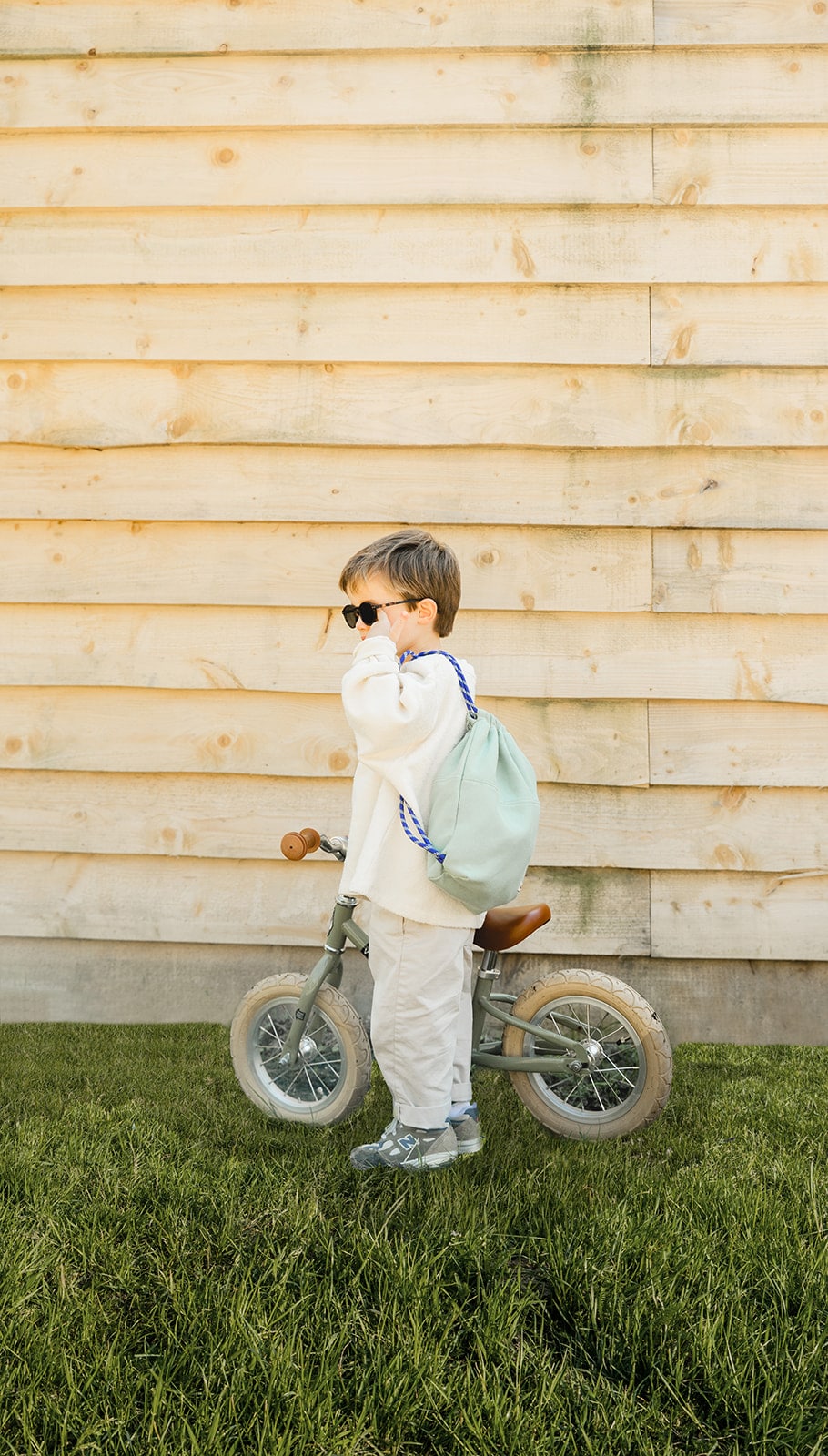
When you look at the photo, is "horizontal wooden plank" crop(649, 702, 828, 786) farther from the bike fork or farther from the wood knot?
the bike fork

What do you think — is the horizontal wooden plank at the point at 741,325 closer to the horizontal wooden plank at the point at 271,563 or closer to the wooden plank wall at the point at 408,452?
the wooden plank wall at the point at 408,452

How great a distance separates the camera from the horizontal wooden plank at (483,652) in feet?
11.2

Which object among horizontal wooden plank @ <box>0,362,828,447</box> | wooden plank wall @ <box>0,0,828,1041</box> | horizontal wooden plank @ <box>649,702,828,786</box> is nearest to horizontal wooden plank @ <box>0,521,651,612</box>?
wooden plank wall @ <box>0,0,828,1041</box>

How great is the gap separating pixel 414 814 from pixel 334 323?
1911 millimetres

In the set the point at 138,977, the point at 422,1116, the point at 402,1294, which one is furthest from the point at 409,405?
the point at 402,1294

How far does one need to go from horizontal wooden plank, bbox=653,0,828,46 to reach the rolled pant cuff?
333 cm

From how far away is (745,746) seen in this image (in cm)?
343

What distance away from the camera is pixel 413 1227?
6.40ft

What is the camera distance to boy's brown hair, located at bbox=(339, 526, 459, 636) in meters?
2.54

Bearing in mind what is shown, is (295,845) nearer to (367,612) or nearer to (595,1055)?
(367,612)

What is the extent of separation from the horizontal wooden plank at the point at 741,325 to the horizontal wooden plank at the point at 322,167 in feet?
1.07

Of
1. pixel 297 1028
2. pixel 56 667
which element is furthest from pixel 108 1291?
pixel 56 667

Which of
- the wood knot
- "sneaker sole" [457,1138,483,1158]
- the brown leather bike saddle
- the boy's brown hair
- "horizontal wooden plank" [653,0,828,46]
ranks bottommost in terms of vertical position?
"sneaker sole" [457,1138,483,1158]

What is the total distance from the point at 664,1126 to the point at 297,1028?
37.6 inches
